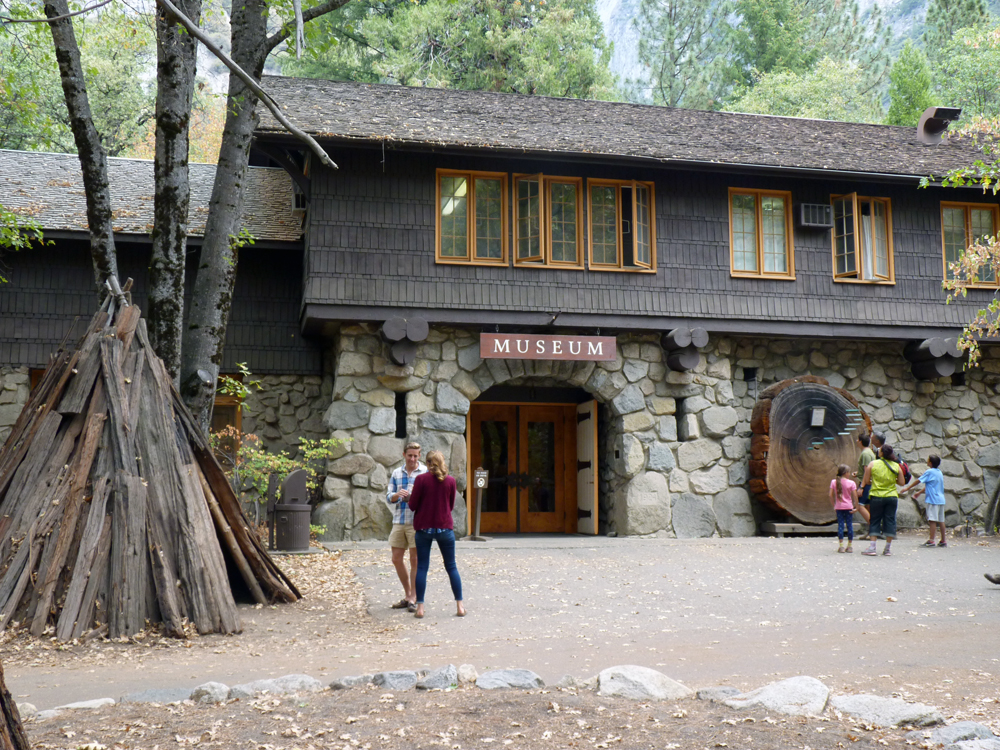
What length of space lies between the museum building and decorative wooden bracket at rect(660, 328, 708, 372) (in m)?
0.05

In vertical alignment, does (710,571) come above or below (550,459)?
below

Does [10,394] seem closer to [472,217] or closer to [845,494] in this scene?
[472,217]

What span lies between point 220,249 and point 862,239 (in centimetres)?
1128

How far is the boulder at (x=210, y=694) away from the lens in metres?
5.39

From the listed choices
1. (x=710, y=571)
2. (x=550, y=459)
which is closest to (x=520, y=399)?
(x=550, y=459)

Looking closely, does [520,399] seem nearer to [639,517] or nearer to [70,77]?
[639,517]

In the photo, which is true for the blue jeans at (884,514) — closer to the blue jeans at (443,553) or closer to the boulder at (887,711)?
the blue jeans at (443,553)

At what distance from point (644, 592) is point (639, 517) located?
518cm

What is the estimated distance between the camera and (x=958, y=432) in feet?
56.0

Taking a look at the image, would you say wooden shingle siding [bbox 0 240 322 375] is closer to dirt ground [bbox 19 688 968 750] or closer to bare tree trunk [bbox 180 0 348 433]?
bare tree trunk [bbox 180 0 348 433]

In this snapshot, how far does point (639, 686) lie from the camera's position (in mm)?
5512

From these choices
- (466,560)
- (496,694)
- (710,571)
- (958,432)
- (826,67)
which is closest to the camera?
(496,694)

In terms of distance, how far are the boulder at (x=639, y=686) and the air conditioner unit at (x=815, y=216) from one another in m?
12.1

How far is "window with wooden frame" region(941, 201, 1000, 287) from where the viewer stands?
17.1 m
